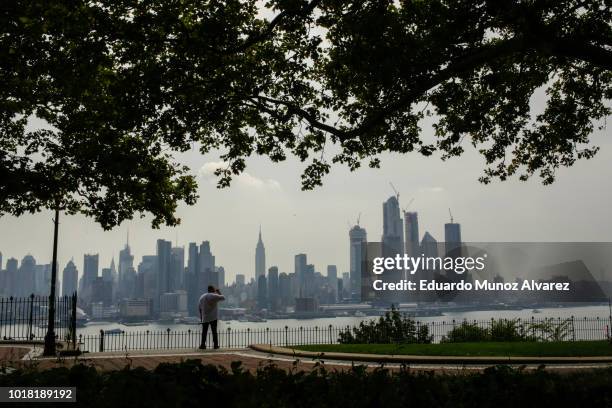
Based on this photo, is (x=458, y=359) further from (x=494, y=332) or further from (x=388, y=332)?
(x=494, y=332)

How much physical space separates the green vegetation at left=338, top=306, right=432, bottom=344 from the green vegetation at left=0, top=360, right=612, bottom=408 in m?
19.3

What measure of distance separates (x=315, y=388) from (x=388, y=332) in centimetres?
2082

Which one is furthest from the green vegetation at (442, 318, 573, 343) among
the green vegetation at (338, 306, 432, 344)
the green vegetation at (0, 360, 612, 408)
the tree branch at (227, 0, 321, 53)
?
the green vegetation at (0, 360, 612, 408)

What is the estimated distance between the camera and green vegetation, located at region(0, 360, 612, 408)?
4.66 meters

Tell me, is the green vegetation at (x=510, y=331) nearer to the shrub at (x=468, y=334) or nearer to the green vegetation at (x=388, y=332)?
the shrub at (x=468, y=334)

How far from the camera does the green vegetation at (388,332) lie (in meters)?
24.6

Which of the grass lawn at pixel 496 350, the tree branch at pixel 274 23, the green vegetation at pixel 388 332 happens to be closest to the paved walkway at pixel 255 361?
the grass lawn at pixel 496 350

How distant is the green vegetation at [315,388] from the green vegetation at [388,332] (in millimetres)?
19272

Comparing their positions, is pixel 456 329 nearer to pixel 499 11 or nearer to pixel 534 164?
pixel 534 164

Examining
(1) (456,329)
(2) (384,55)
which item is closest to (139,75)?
(2) (384,55)

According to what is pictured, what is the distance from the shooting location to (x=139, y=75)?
40.7 ft

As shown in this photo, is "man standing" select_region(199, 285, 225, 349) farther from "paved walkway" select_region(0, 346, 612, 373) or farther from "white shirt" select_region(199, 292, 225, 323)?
"paved walkway" select_region(0, 346, 612, 373)

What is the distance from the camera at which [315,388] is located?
5090 millimetres

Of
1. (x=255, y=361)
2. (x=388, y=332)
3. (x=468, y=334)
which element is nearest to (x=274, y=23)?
(x=255, y=361)
